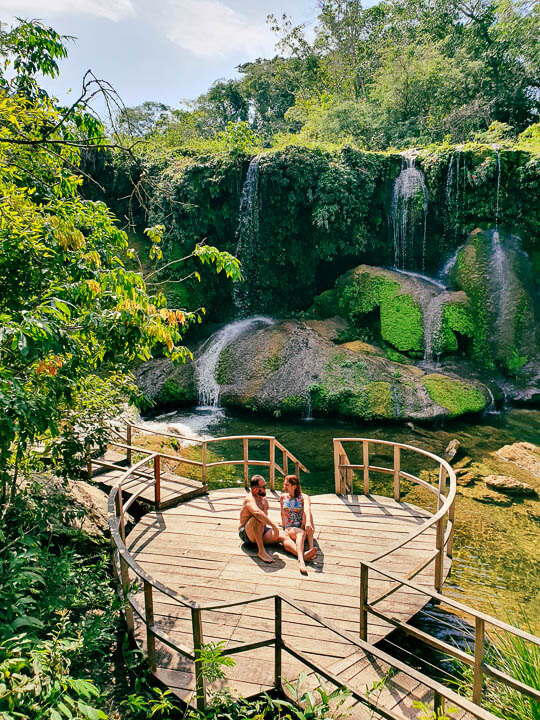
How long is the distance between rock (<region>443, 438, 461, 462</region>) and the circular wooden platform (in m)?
4.86

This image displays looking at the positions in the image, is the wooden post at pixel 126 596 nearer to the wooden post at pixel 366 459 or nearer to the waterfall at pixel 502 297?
the wooden post at pixel 366 459

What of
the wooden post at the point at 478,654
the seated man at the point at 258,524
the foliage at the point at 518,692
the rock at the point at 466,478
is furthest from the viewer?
the rock at the point at 466,478

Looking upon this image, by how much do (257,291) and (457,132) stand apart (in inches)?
536

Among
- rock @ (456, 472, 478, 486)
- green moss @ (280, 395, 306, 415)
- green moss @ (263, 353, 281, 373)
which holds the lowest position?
rock @ (456, 472, 478, 486)

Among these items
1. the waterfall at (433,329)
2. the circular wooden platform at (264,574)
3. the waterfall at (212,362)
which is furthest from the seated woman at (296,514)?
the waterfall at (433,329)

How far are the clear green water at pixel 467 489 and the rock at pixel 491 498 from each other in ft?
0.40

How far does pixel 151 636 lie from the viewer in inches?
158

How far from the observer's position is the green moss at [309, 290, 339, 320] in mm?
18281

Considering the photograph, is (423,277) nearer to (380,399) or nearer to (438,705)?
(380,399)

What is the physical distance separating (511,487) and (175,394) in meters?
10.1

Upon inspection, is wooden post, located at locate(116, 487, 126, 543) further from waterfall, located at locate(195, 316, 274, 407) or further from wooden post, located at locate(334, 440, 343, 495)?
waterfall, located at locate(195, 316, 274, 407)

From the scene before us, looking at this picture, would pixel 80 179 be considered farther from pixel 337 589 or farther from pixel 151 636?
pixel 337 589

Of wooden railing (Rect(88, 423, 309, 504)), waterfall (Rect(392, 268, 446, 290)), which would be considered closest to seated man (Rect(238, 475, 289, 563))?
wooden railing (Rect(88, 423, 309, 504))

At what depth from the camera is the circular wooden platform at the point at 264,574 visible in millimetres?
4117
